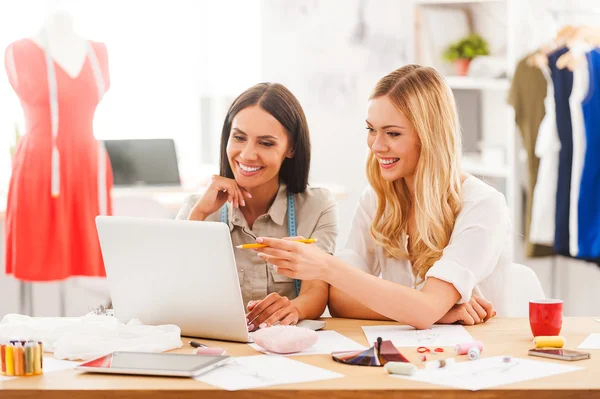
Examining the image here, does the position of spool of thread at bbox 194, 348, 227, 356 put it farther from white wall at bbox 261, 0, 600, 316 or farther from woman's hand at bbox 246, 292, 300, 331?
white wall at bbox 261, 0, 600, 316

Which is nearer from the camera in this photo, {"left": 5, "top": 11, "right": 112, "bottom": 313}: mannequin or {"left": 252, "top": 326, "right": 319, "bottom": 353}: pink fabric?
{"left": 252, "top": 326, "right": 319, "bottom": 353}: pink fabric

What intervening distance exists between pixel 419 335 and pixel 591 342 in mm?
353

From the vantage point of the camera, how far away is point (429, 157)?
211 cm

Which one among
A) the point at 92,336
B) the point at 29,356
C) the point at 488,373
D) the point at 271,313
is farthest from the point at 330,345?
the point at 29,356

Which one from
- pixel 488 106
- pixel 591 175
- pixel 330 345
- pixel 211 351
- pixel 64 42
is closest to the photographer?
pixel 211 351

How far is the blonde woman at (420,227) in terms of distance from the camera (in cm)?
193

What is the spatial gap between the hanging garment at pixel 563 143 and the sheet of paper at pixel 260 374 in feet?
8.12

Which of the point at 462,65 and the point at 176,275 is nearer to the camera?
the point at 176,275

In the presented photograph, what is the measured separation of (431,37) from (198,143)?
1.54 metres

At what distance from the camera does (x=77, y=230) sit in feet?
12.6

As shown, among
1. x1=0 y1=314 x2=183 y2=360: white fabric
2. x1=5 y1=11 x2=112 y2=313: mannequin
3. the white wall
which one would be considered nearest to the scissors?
x1=0 y1=314 x2=183 y2=360: white fabric

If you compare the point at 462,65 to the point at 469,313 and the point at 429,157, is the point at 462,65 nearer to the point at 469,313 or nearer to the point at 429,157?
the point at 429,157

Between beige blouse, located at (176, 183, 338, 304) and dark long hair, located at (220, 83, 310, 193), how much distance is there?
0.04m

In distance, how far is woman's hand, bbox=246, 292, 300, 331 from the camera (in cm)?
199
